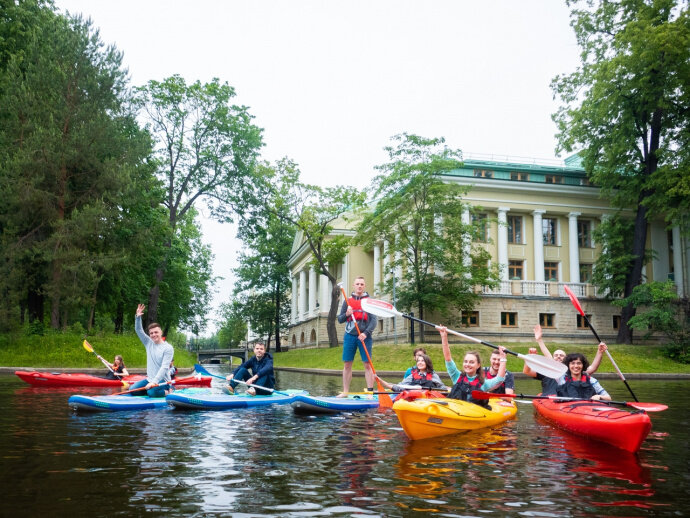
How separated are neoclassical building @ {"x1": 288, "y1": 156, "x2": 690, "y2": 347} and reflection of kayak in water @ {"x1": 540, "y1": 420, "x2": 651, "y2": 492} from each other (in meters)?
31.5

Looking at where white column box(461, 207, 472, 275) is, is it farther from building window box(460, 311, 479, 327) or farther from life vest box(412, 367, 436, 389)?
life vest box(412, 367, 436, 389)

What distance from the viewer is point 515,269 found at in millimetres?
44875

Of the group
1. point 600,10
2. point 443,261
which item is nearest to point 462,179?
point 443,261

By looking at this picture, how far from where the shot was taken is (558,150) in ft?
127

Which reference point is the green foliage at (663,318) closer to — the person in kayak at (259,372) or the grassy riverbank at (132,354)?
the grassy riverbank at (132,354)

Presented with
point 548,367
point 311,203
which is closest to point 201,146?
point 311,203

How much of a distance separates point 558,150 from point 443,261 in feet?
35.2

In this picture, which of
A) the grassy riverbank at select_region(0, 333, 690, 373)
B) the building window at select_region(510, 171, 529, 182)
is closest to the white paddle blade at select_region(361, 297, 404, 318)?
the grassy riverbank at select_region(0, 333, 690, 373)

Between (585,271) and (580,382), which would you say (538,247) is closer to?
(585,271)

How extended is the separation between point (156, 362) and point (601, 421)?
858cm

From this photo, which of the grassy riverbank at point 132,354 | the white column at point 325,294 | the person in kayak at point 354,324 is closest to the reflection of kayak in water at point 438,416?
the person in kayak at point 354,324

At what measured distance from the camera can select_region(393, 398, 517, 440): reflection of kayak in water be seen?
27.2 ft

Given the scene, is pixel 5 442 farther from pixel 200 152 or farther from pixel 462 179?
pixel 462 179

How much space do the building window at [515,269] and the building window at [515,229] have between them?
4.88 ft
